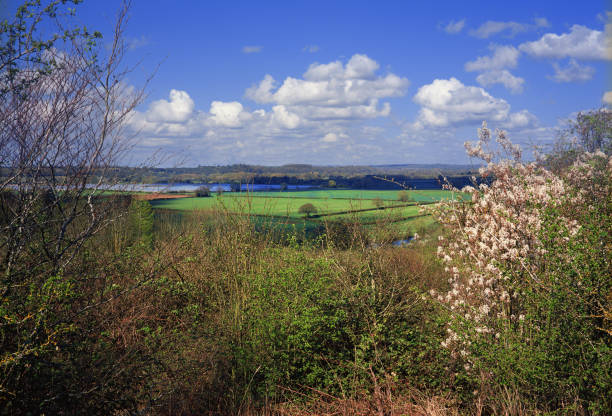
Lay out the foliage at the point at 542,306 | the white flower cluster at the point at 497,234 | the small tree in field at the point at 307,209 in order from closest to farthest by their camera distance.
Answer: the foliage at the point at 542,306, the white flower cluster at the point at 497,234, the small tree in field at the point at 307,209

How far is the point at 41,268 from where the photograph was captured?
3.85m

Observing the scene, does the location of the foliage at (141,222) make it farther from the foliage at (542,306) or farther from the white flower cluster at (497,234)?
the foliage at (542,306)

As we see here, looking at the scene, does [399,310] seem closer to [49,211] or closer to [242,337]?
[242,337]

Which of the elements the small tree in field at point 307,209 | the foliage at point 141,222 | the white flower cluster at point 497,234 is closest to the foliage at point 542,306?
the white flower cluster at point 497,234

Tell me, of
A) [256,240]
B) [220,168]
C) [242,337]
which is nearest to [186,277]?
[256,240]

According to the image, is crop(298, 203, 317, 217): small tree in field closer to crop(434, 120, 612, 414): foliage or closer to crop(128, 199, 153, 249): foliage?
crop(128, 199, 153, 249): foliage

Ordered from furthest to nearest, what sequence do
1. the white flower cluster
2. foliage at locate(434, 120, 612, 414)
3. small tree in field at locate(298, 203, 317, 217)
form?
small tree in field at locate(298, 203, 317, 217), the white flower cluster, foliage at locate(434, 120, 612, 414)

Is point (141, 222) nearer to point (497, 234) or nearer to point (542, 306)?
point (497, 234)

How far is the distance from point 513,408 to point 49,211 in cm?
456

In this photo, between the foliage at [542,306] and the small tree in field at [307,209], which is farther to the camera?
the small tree in field at [307,209]

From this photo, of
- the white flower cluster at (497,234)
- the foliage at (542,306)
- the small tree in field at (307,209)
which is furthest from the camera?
the small tree in field at (307,209)

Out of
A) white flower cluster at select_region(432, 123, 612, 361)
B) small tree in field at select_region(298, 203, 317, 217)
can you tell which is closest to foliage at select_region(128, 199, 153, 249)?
small tree in field at select_region(298, 203, 317, 217)

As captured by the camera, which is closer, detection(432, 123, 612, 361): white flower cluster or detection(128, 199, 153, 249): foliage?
detection(432, 123, 612, 361): white flower cluster

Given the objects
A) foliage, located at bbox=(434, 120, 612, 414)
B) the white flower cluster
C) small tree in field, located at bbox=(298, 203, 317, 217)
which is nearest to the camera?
foliage, located at bbox=(434, 120, 612, 414)
